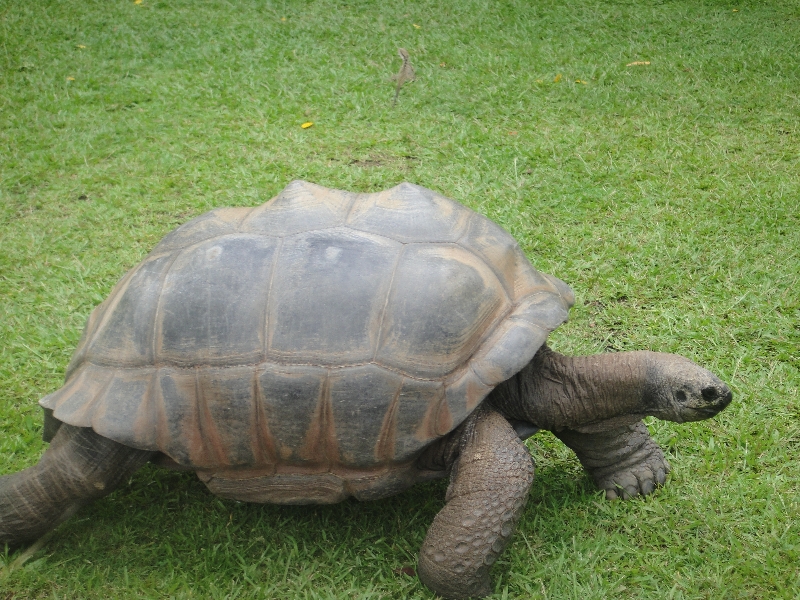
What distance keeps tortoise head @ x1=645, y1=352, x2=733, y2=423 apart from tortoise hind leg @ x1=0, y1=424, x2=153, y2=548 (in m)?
1.77

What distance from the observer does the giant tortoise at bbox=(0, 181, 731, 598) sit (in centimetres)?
249

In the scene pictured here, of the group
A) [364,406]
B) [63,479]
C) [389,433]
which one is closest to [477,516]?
[389,433]

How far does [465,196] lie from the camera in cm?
489

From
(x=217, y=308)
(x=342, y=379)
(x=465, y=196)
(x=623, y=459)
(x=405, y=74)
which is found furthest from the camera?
(x=405, y=74)

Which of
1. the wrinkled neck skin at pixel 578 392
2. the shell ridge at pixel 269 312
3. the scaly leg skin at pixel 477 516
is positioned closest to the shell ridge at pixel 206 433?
the shell ridge at pixel 269 312

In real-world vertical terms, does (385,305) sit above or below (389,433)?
above

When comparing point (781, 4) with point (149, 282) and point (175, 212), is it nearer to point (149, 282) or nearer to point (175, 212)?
point (175, 212)

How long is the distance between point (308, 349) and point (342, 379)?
0.48 feet

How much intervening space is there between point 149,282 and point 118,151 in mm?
3143

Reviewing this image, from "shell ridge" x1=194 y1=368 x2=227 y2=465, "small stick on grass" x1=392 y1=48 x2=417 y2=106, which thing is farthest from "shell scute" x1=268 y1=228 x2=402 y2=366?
"small stick on grass" x1=392 y1=48 x2=417 y2=106

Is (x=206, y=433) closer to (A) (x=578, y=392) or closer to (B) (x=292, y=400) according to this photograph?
(B) (x=292, y=400)

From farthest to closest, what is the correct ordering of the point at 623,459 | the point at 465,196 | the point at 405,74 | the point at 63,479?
the point at 405,74
the point at 465,196
the point at 623,459
the point at 63,479

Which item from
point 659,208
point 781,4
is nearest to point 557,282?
point 659,208

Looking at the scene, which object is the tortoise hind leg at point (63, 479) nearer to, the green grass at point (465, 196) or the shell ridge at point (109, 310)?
the green grass at point (465, 196)
